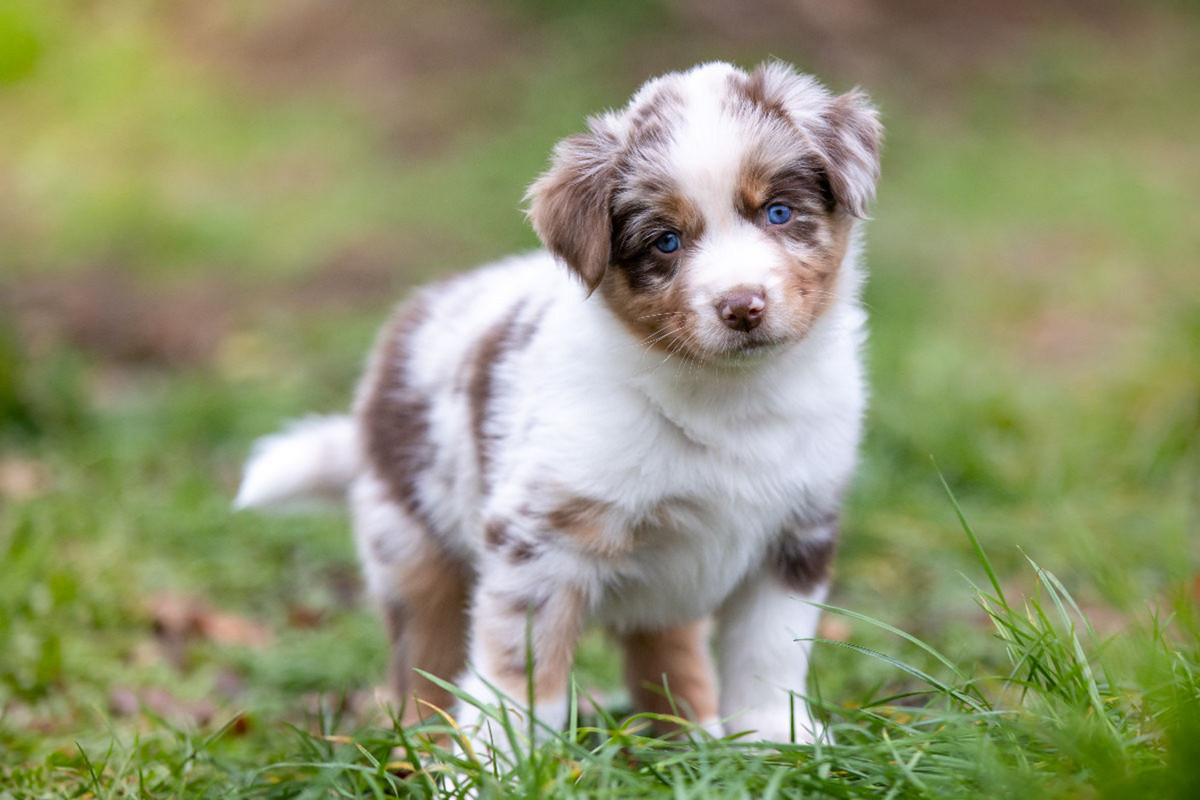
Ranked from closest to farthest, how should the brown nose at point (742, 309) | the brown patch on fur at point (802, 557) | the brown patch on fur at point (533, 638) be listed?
1. the brown nose at point (742, 309)
2. the brown patch on fur at point (533, 638)
3. the brown patch on fur at point (802, 557)

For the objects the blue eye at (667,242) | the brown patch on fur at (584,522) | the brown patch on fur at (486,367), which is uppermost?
the blue eye at (667,242)

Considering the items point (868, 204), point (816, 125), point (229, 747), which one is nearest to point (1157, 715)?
point (868, 204)

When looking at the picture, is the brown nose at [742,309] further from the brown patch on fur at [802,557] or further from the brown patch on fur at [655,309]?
the brown patch on fur at [802,557]

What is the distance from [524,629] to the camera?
3406 millimetres

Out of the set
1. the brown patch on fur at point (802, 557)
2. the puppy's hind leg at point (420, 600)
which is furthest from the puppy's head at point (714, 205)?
the puppy's hind leg at point (420, 600)

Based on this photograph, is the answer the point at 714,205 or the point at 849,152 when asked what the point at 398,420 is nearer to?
the point at 714,205

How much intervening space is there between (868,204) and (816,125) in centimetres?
26

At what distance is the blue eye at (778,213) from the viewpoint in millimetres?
3352

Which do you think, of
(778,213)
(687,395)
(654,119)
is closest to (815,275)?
(778,213)

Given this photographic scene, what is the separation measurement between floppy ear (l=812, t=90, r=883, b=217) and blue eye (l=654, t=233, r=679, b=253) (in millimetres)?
470

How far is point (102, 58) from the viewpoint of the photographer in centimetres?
1401

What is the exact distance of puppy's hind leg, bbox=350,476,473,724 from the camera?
13.8 ft

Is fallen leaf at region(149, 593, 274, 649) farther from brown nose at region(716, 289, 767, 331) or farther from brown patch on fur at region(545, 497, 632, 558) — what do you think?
brown nose at region(716, 289, 767, 331)

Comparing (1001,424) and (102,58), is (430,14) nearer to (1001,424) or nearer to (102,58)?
(102,58)
